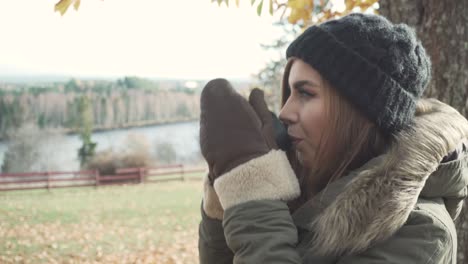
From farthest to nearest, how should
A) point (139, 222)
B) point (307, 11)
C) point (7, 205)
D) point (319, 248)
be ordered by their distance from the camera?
point (139, 222) → point (7, 205) → point (307, 11) → point (319, 248)

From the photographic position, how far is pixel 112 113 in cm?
981

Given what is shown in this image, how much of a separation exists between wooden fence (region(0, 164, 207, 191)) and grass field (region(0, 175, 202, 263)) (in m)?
0.20

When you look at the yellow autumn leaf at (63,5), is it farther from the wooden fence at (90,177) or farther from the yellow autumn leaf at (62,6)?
the wooden fence at (90,177)

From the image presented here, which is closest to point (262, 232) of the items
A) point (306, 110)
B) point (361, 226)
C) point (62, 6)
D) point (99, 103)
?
point (361, 226)

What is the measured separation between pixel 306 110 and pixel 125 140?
44.8ft

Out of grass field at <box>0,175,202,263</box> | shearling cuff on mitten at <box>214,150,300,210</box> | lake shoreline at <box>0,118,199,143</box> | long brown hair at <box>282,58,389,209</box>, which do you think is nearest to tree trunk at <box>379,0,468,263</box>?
long brown hair at <box>282,58,389,209</box>

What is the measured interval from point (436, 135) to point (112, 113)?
29.4 feet

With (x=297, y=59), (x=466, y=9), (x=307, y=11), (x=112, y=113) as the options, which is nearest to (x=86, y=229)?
(x=112, y=113)

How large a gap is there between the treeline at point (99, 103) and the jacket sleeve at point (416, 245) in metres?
6.45

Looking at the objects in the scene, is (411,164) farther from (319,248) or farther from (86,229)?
(86,229)

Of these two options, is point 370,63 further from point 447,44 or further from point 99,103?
point 99,103

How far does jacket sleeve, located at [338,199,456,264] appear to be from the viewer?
1.19 meters

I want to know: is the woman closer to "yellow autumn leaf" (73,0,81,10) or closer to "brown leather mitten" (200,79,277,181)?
"brown leather mitten" (200,79,277,181)

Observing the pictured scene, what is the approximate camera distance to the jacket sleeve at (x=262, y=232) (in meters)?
1.19
